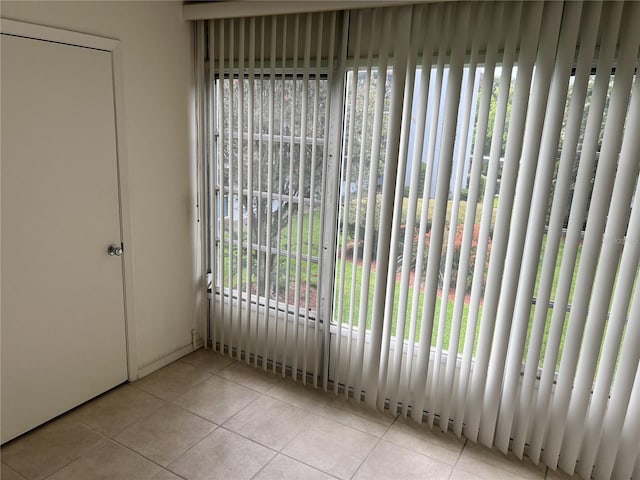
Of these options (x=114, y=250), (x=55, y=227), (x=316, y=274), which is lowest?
(x=316, y=274)

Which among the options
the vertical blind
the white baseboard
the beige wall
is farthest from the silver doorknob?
the white baseboard

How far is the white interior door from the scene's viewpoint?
83.8 inches

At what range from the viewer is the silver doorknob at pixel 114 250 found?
2.64m

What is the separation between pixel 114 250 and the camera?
2.65 meters

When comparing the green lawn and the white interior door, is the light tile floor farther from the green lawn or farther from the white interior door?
the green lawn

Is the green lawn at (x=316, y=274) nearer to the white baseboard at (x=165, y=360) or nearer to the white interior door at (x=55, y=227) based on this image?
the white baseboard at (x=165, y=360)

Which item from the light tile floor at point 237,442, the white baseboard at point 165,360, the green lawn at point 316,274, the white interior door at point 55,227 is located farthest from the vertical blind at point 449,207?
the white interior door at point 55,227

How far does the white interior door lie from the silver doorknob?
4 centimetres

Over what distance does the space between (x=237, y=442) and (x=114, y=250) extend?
132 cm

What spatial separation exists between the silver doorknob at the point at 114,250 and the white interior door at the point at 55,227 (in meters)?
0.04

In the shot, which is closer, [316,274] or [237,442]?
[237,442]

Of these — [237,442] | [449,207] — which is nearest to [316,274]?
[449,207]

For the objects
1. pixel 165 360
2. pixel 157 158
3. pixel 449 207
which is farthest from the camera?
pixel 165 360

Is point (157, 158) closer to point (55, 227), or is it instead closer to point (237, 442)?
point (55, 227)
